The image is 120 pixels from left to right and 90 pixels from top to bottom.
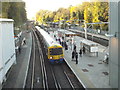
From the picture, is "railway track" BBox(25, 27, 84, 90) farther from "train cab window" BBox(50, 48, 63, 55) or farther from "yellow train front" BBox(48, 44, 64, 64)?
"train cab window" BBox(50, 48, 63, 55)

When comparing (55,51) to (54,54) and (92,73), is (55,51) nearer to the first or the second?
(54,54)

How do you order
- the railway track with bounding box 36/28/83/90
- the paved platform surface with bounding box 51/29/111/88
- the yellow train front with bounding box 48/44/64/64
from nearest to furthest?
1. the paved platform surface with bounding box 51/29/111/88
2. the railway track with bounding box 36/28/83/90
3. the yellow train front with bounding box 48/44/64/64

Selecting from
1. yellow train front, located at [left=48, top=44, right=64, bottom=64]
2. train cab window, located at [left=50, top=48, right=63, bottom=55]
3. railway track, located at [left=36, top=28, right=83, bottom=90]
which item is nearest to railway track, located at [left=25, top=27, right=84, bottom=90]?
railway track, located at [left=36, top=28, right=83, bottom=90]

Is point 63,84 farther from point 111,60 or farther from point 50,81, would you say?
point 111,60

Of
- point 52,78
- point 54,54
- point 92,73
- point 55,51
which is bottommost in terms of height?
point 52,78

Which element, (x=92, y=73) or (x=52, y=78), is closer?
(x=52, y=78)

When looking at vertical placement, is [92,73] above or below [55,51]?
below

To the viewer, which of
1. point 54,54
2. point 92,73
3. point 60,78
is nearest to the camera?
point 60,78

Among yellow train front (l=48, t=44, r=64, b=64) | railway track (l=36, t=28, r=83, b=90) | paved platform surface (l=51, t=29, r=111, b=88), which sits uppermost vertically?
yellow train front (l=48, t=44, r=64, b=64)

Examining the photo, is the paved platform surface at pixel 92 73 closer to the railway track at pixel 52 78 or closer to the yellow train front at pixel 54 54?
the railway track at pixel 52 78

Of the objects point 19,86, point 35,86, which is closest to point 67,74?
point 35,86

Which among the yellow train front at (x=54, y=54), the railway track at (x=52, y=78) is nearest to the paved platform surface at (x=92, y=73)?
the railway track at (x=52, y=78)

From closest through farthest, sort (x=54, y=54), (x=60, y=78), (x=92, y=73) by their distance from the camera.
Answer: (x=60, y=78) → (x=92, y=73) → (x=54, y=54)

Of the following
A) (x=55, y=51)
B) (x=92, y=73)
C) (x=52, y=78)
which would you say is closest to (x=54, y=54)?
(x=55, y=51)
